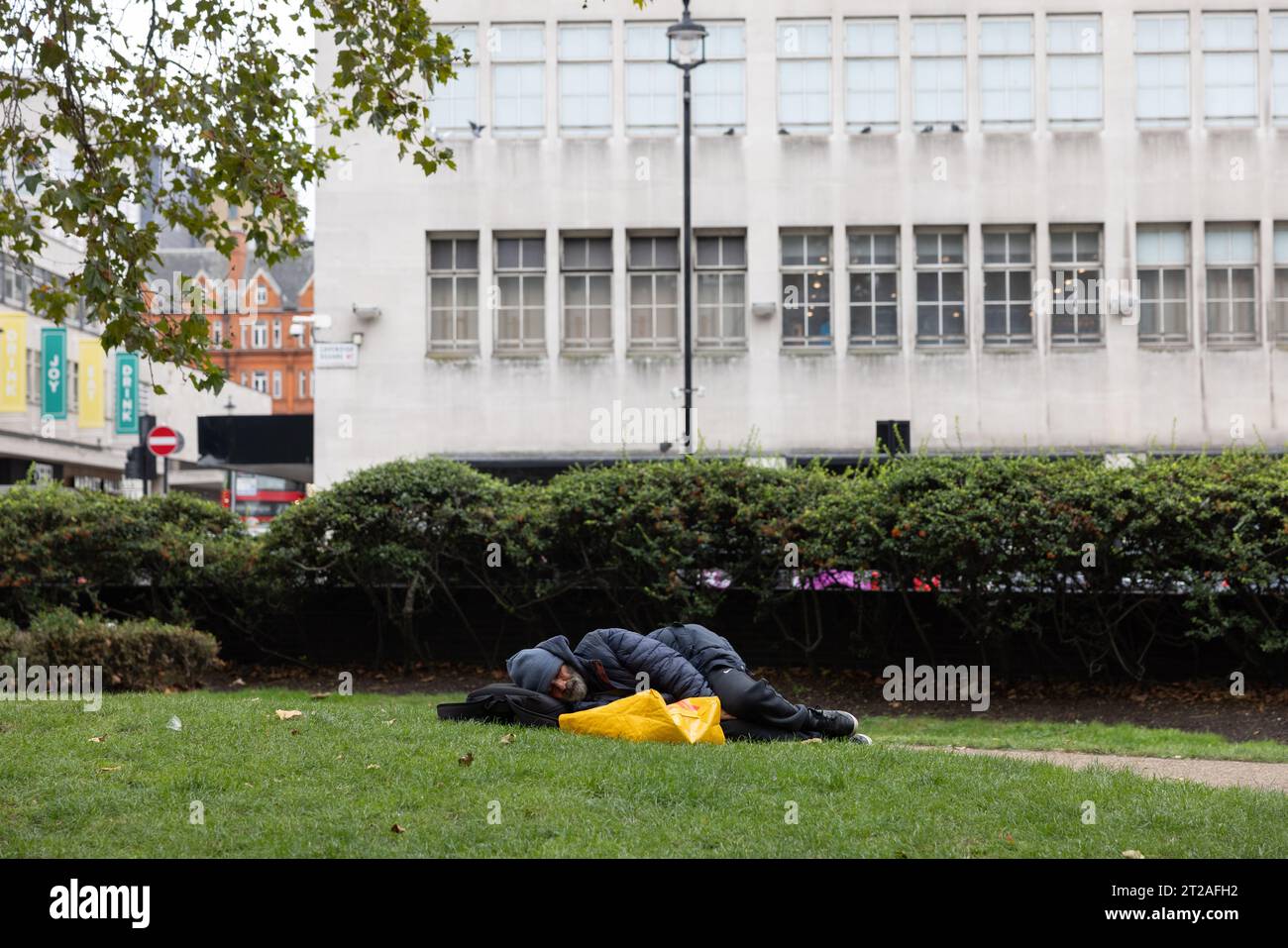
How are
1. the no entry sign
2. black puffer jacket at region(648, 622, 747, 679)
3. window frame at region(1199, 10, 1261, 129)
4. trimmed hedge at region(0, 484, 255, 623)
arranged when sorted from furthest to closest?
the no entry sign
window frame at region(1199, 10, 1261, 129)
trimmed hedge at region(0, 484, 255, 623)
black puffer jacket at region(648, 622, 747, 679)

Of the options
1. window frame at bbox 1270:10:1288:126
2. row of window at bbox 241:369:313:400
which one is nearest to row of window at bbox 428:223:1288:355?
window frame at bbox 1270:10:1288:126

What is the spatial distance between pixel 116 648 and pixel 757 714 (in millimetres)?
7376

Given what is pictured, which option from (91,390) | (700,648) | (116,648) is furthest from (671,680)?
(91,390)

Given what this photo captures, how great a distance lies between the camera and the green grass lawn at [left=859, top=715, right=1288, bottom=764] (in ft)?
34.0

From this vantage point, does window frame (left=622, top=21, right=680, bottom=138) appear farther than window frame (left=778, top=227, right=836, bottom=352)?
Yes

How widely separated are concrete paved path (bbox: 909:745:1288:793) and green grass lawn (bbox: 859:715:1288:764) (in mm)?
259

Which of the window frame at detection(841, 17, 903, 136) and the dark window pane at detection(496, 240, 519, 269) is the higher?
the window frame at detection(841, 17, 903, 136)

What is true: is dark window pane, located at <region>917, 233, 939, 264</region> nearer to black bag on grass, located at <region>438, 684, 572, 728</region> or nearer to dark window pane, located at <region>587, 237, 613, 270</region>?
dark window pane, located at <region>587, 237, 613, 270</region>

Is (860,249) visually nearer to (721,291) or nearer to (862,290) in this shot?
(862,290)

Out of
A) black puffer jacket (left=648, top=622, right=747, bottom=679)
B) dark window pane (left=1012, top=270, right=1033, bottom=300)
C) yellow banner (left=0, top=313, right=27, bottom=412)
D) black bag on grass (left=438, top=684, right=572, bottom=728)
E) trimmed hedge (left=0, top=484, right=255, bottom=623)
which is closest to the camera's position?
black bag on grass (left=438, top=684, right=572, bottom=728)

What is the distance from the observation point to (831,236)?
30.9 metres

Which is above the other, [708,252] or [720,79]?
[720,79]

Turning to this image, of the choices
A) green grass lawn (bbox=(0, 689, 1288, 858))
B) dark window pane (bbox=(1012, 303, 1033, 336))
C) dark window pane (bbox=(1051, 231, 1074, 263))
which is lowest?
green grass lawn (bbox=(0, 689, 1288, 858))

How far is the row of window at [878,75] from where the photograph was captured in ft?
99.6
